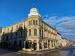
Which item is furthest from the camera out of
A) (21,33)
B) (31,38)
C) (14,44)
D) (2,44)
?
(2,44)

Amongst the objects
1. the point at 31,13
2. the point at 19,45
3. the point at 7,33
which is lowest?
the point at 19,45

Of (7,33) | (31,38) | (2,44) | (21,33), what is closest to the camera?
(31,38)

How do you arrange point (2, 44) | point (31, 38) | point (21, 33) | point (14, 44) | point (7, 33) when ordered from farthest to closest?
point (2, 44), point (7, 33), point (14, 44), point (21, 33), point (31, 38)

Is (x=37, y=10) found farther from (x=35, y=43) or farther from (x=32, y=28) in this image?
(x=35, y=43)

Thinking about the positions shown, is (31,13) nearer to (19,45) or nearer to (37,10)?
(37,10)

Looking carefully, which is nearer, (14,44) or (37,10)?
(37,10)

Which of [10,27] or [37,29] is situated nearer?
[37,29]

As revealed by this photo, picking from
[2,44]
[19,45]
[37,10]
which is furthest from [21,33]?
[2,44]

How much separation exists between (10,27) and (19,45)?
1589cm

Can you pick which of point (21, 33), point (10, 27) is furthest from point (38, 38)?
point (10, 27)

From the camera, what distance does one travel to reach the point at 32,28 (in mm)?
78062

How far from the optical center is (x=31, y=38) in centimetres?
7775

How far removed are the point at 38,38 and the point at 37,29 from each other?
360 centimetres

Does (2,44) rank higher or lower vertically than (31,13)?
lower
